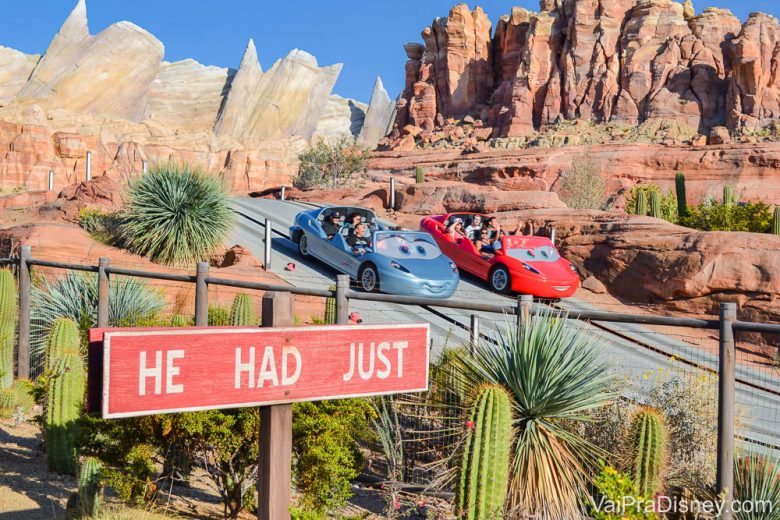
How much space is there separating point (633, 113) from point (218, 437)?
69.2 metres

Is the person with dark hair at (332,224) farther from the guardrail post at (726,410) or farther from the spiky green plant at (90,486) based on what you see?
the guardrail post at (726,410)

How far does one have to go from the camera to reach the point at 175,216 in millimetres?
15711

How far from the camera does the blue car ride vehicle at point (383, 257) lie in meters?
14.1

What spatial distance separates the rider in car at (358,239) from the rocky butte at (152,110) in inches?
1985

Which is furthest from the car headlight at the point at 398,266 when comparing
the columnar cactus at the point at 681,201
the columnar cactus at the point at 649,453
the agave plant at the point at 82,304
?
the columnar cactus at the point at 681,201

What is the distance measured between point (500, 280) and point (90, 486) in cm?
1261

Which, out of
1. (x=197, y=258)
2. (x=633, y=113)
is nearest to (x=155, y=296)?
(x=197, y=258)

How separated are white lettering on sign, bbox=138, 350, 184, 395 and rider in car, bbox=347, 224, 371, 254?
12539 millimetres

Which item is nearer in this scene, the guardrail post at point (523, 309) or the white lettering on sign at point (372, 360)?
the white lettering on sign at point (372, 360)

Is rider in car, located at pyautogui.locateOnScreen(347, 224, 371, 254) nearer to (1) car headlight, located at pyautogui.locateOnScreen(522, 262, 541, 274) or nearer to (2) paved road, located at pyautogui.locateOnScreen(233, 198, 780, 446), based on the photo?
(2) paved road, located at pyautogui.locateOnScreen(233, 198, 780, 446)

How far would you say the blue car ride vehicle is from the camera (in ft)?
46.3

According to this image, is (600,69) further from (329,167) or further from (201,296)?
(201,296)

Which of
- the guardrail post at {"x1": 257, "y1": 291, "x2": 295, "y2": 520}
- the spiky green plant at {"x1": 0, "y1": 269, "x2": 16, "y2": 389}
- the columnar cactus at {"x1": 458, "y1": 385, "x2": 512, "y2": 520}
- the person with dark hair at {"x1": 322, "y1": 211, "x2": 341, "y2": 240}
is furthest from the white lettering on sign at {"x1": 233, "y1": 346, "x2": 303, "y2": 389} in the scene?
the person with dark hair at {"x1": 322, "y1": 211, "x2": 341, "y2": 240}

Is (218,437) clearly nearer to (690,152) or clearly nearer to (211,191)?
(211,191)
